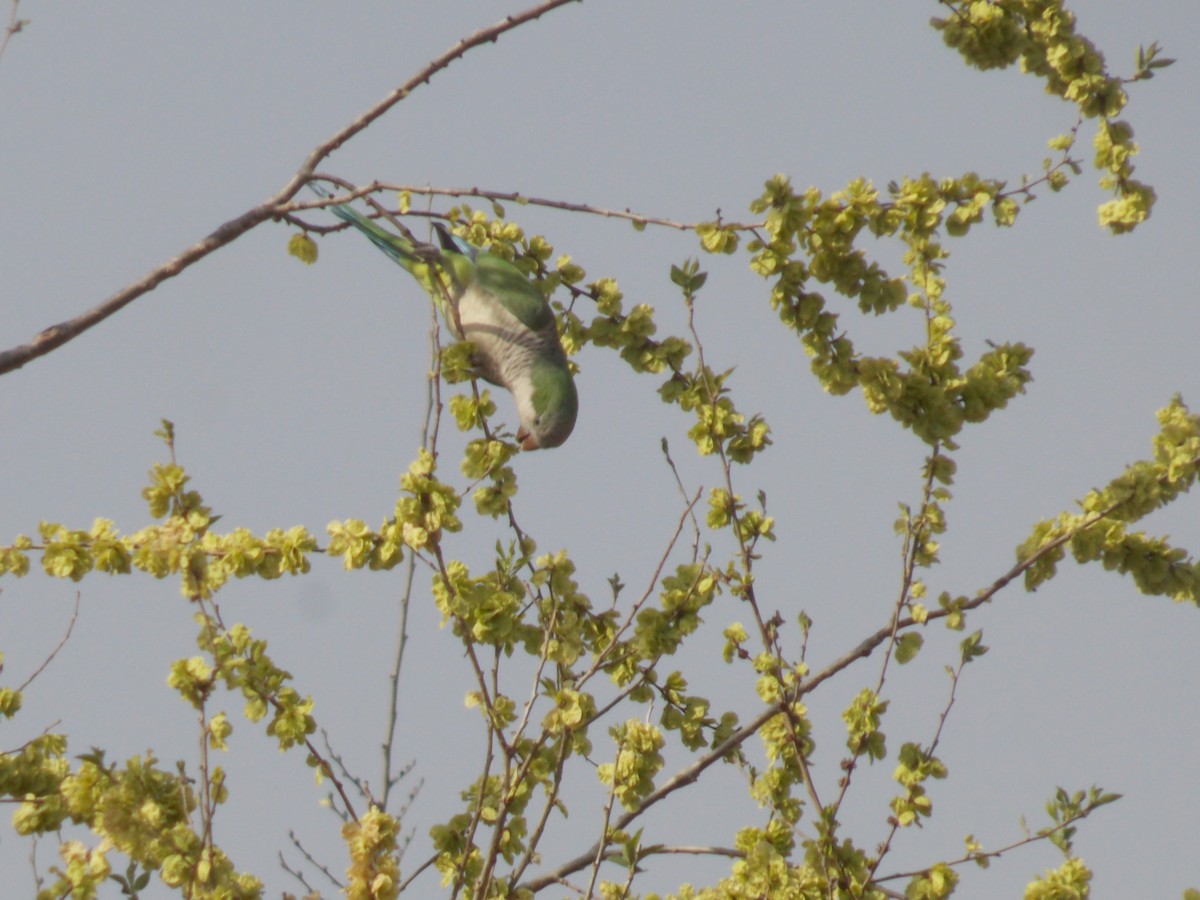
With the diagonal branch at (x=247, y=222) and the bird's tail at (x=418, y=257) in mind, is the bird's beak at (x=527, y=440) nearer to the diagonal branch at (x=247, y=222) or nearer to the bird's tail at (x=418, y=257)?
the bird's tail at (x=418, y=257)

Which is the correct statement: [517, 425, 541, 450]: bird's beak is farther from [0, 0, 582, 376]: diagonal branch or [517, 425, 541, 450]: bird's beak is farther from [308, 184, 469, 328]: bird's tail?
[0, 0, 582, 376]: diagonal branch

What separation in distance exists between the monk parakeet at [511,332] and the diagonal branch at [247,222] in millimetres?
538

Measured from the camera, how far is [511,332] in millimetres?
3645

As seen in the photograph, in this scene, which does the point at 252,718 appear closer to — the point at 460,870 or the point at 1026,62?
the point at 460,870

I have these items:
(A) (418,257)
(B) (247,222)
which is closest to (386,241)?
(A) (418,257)

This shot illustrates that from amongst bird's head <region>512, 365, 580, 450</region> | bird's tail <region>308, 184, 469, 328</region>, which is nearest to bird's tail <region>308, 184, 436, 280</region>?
bird's tail <region>308, 184, 469, 328</region>

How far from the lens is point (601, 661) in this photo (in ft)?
9.70

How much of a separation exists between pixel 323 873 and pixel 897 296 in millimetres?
2283

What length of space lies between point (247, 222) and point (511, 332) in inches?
35.7

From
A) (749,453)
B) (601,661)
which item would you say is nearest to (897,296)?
(749,453)

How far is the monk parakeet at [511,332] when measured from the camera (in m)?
3.61

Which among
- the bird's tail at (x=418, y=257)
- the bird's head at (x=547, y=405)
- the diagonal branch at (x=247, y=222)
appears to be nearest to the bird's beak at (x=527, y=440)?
the bird's head at (x=547, y=405)

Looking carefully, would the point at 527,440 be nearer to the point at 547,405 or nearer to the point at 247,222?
the point at 547,405

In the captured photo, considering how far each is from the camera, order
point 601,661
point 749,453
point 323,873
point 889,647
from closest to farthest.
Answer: point 601,661 → point 889,647 → point 749,453 → point 323,873
